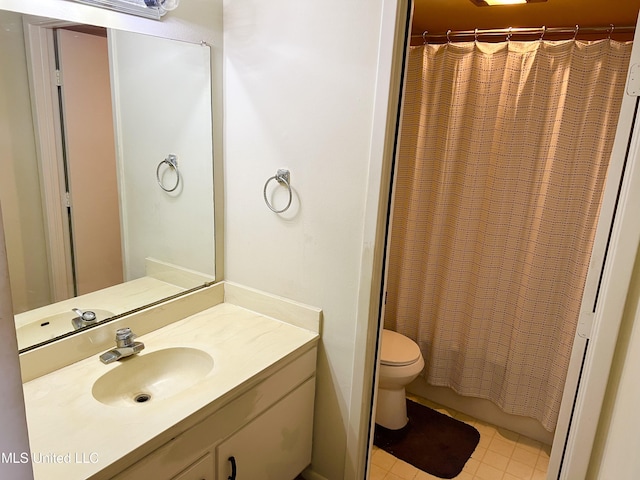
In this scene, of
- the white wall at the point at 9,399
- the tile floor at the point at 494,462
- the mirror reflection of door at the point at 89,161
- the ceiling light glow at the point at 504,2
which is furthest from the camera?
the tile floor at the point at 494,462

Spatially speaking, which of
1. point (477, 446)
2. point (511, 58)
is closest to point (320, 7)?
point (511, 58)

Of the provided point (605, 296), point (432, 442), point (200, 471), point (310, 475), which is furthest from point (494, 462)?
point (200, 471)

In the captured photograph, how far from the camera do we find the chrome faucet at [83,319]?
5.01 ft

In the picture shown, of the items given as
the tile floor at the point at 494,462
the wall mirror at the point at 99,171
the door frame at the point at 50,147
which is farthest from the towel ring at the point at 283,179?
the tile floor at the point at 494,462

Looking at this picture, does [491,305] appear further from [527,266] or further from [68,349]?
[68,349]

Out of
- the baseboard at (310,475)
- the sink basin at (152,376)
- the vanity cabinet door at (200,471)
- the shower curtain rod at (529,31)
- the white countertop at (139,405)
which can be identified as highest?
the shower curtain rod at (529,31)

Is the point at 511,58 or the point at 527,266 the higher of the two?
the point at 511,58

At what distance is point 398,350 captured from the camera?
2441mm

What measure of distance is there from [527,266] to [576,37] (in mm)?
1107

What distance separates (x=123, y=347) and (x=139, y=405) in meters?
0.31

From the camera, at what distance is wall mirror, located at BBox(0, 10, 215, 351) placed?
1363mm

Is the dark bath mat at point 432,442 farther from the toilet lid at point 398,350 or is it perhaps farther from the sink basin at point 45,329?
the sink basin at point 45,329

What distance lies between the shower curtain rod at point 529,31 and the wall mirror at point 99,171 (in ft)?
4.26

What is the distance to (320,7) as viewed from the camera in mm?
1565
